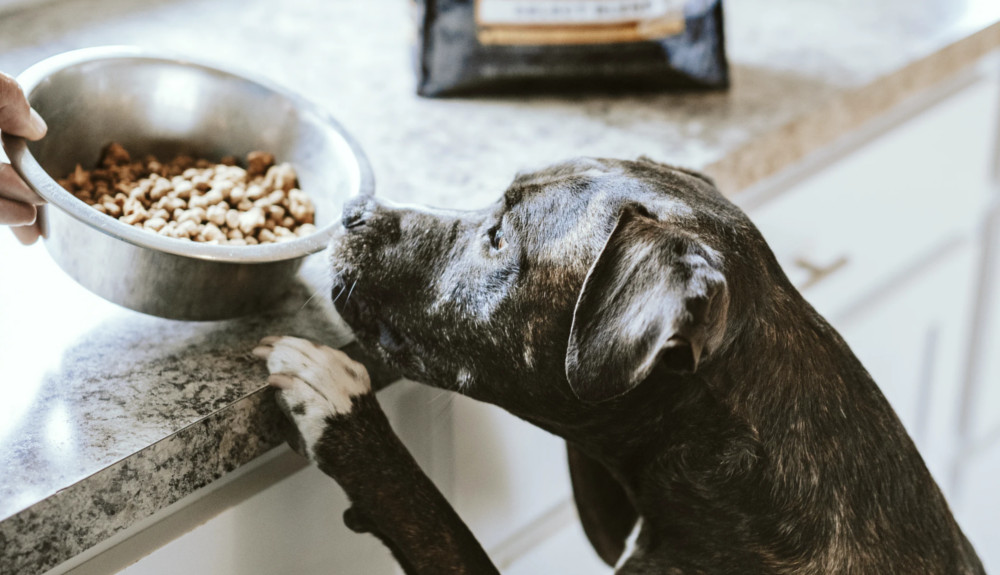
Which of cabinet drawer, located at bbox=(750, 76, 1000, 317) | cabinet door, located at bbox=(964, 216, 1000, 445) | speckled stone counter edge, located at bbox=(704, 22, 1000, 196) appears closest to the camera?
speckled stone counter edge, located at bbox=(704, 22, 1000, 196)

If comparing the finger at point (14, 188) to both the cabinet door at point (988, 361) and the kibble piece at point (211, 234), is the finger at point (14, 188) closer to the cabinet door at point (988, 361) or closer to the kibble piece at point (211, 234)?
the kibble piece at point (211, 234)

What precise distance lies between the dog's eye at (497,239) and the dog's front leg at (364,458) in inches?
8.0

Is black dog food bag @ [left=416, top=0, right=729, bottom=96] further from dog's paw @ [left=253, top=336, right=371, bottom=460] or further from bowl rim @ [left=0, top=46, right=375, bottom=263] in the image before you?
dog's paw @ [left=253, top=336, right=371, bottom=460]

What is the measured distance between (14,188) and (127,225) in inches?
6.6

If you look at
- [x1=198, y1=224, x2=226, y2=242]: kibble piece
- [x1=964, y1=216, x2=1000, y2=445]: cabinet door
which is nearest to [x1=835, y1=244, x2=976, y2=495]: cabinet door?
[x1=964, y1=216, x2=1000, y2=445]: cabinet door

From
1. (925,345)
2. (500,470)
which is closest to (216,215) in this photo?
(500,470)

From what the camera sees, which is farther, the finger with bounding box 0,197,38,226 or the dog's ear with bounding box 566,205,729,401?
the finger with bounding box 0,197,38,226

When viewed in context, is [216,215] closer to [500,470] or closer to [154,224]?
[154,224]

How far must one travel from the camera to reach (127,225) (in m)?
0.96

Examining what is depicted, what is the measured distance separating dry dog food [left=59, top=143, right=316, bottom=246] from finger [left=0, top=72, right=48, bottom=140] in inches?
4.6

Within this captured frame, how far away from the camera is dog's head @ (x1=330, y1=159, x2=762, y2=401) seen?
911 mm

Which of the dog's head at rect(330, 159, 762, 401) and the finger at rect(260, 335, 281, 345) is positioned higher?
the dog's head at rect(330, 159, 762, 401)

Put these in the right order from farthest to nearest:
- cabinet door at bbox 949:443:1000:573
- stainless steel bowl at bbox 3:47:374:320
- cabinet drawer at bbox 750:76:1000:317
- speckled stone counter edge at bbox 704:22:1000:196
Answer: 1. cabinet door at bbox 949:443:1000:573
2. cabinet drawer at bbox 750:76:1000:317
3. speckled stone counter edge at bbox 704:22:1000:196
4. stainless steel bowl at bbox 3:47:374:320

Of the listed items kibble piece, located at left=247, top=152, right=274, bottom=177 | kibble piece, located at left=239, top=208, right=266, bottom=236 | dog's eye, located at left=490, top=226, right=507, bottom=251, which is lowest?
dog's eye, located at left=490, top=226, right=507, bottom=251
